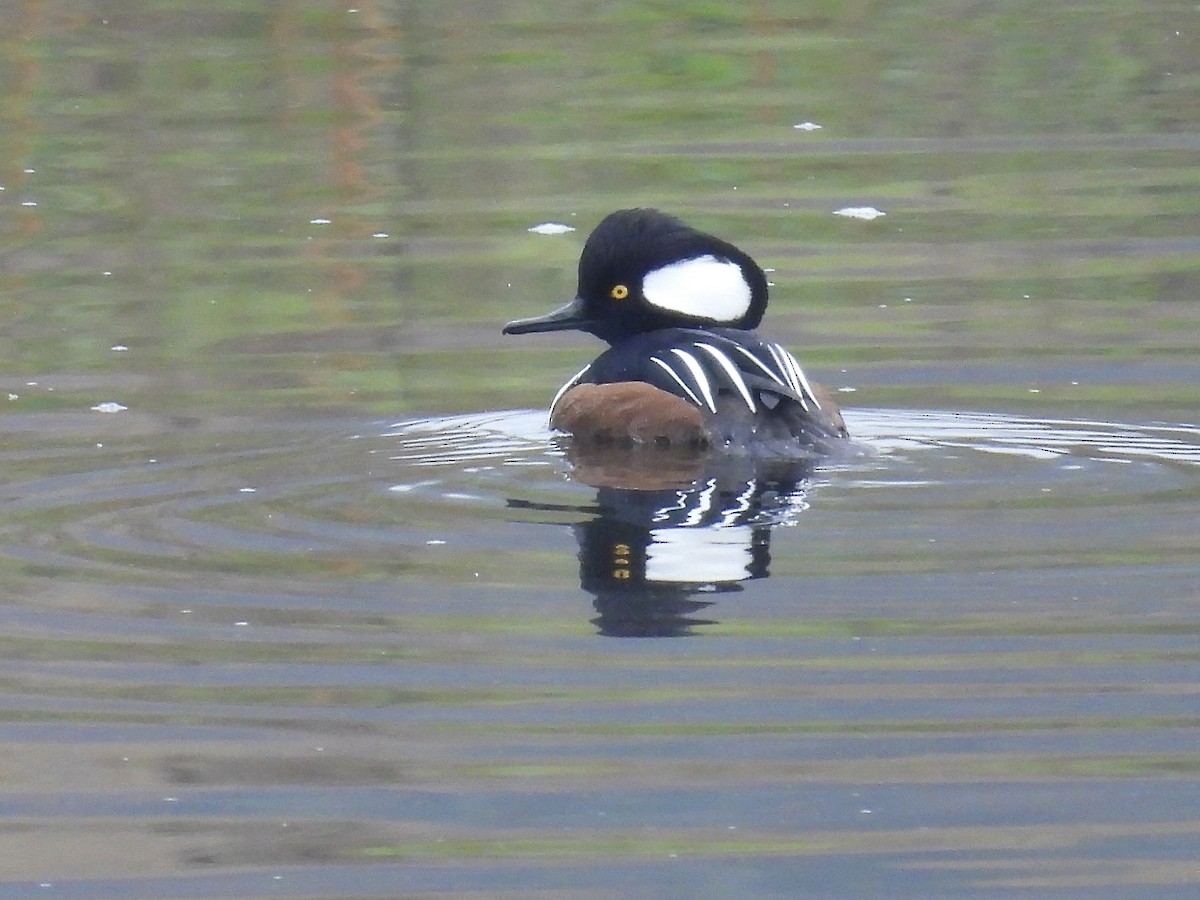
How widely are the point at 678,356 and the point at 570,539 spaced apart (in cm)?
158

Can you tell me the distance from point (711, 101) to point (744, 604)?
33.0 feet

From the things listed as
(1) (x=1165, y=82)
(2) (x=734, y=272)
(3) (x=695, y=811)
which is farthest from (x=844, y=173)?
(3) (x=695, y=811)

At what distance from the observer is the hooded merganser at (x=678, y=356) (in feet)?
23.7

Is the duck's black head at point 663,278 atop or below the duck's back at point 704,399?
atop

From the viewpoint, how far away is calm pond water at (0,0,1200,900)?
13.8 feet

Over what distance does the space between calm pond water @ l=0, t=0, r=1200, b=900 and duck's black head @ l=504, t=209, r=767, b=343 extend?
460mm

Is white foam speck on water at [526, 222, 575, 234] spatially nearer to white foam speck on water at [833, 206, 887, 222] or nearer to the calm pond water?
the calm pond water

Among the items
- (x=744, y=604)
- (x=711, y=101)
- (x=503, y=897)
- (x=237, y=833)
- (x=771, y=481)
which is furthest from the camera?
(x=711, y=101)

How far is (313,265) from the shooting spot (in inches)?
423

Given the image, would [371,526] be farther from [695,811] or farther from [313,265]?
[313,265]

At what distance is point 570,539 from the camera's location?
607 centimetres

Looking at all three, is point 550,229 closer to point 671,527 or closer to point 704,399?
point 704,399

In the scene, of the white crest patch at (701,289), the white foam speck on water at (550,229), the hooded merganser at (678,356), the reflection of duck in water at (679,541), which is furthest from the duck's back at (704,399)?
the white foam speck on water at (550,229)

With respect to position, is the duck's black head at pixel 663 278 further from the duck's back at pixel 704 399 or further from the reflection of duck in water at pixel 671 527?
the reflection of duck in water at pixel 671 527
